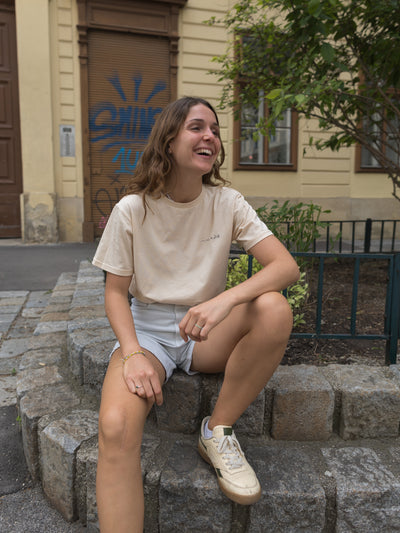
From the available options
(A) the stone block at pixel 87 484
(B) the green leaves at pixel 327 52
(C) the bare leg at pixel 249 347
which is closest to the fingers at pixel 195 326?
(C) the bare leg at pixel 249 347

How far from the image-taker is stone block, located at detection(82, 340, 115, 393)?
2.13 m

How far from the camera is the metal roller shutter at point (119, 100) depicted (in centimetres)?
858

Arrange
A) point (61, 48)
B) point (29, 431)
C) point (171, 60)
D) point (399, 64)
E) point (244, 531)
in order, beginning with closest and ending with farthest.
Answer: point (244, 531) < point (29, 431) < point (399, 64) < point (61, 48) < point (171, 60)

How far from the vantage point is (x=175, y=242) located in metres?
1.85

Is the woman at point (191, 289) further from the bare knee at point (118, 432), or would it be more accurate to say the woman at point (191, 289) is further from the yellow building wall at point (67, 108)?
the yellow building wall at point (67, 108)

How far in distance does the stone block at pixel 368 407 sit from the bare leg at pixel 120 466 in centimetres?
93

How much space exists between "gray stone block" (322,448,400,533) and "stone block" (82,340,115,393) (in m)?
1.11

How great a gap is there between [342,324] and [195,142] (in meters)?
1.75

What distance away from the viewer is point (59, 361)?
8.32 feet

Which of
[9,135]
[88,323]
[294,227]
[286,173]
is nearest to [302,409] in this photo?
[88,323]

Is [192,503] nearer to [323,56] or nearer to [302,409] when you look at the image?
[302,409]

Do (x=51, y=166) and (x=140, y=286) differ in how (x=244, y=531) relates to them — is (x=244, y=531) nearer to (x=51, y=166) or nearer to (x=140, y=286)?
(x=140, y=286)

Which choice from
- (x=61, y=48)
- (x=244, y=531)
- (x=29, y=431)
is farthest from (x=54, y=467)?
(x=61, y=48)

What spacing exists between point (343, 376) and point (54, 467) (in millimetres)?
1307
